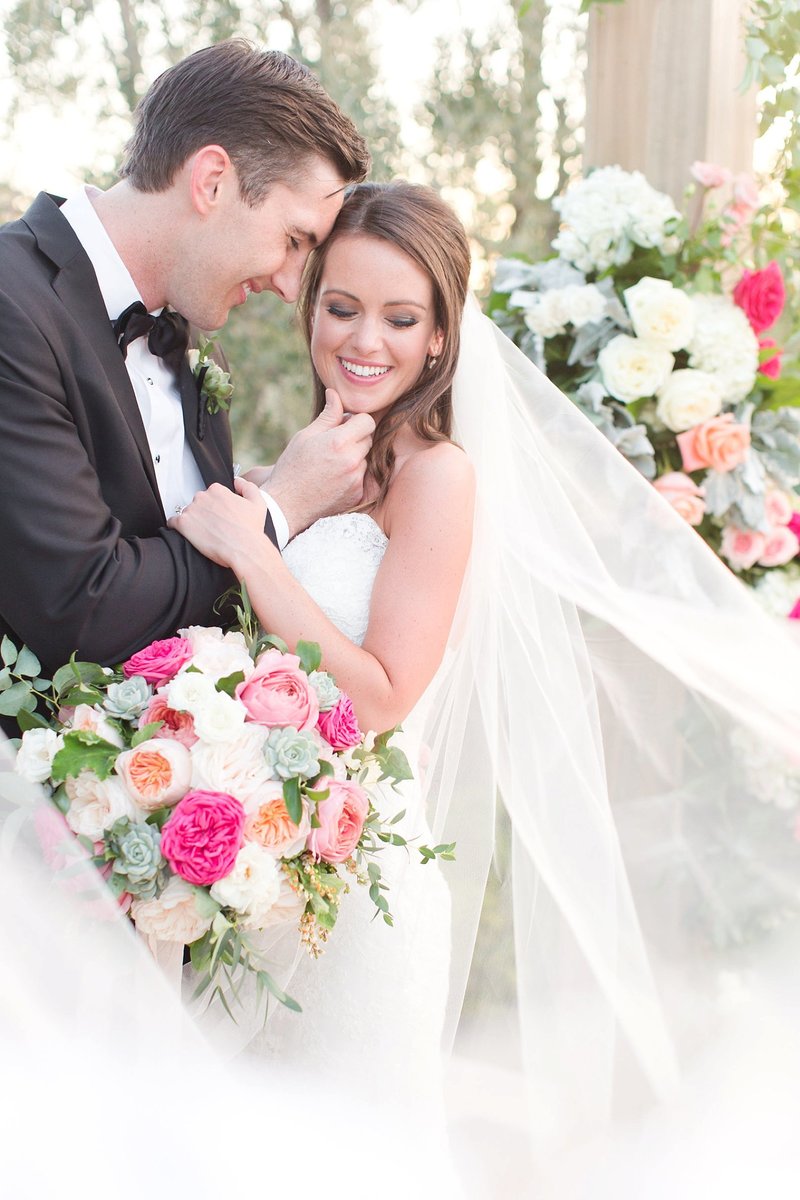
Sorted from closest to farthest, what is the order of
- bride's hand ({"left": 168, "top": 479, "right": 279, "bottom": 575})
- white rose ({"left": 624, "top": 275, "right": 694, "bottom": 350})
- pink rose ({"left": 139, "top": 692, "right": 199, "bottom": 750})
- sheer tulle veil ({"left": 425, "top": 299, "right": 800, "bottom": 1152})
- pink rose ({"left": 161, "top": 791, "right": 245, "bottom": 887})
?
pink rose ({"left": 161, "top": 791, "right": 245, "bottom": 887})
pink rose ({"left": 139, "top": 692, "right": 199, "bottom": 750})
bride's hand ({"left": 168, "top": 479, "right": 279, "bottom": 575})
sheer tulle veil ({"left": 425, "top": 299, "right": 800, "bottom": 1152})
white rose ({"left": 624, "top": 275, "right": 694, "bottom": 350})

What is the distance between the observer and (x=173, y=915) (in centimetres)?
160

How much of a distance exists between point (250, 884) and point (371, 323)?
1.24 meters

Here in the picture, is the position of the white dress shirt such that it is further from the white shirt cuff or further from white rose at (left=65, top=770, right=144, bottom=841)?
white rose at (left=65, top=770, right=144, bottom=841)

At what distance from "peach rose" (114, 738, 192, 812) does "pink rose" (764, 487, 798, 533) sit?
1.89 metres

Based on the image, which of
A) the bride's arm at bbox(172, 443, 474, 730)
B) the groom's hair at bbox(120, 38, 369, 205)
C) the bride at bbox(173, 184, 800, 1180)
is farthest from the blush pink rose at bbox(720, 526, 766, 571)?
the groom's hair at bbox(120, 38, 369, 205)

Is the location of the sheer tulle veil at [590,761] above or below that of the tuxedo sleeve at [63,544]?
below

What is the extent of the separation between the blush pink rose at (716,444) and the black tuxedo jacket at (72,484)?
4.68ft

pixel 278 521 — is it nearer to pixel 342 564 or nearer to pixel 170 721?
pixel 342 564

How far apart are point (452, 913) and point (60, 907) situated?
954 mm

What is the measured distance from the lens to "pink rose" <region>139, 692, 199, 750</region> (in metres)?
1.63

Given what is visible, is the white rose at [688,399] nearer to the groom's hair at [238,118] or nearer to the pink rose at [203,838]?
the groom's hair at [238,118]

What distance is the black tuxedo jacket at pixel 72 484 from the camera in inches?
67.7

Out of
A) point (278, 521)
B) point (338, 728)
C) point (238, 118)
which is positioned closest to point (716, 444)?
point (278, 521)

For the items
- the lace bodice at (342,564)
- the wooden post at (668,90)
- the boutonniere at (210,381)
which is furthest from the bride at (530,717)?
the wooden post at (668,90)
